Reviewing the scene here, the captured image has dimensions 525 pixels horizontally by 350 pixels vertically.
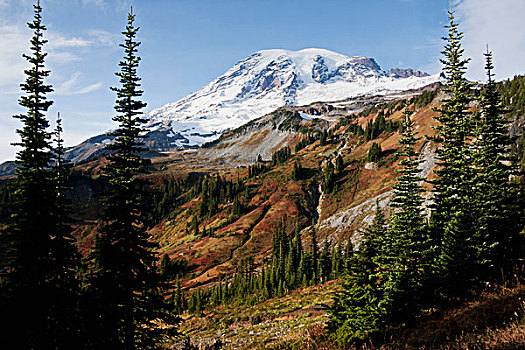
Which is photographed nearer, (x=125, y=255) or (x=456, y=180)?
(x=125, y=255)

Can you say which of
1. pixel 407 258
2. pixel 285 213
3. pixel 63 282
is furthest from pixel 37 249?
pixel 285 213

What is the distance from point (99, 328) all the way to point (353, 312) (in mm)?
14054

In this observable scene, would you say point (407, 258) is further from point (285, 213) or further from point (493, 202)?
point (285, 213)

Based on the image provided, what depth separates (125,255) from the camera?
17234 mm

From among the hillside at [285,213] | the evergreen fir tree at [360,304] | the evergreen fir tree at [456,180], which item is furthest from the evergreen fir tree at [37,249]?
the hillside at [285,213]

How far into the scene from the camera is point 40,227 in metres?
16.8

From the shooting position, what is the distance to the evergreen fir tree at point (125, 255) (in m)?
16.5

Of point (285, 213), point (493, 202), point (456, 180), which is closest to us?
point (493, 202)

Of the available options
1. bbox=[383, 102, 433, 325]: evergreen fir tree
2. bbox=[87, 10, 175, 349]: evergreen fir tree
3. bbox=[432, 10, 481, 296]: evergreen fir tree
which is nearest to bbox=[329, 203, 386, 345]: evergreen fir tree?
bbox=[383, 102, 433, 325]: evergreen fir tree

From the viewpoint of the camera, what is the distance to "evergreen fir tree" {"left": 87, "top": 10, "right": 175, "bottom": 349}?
1648cm

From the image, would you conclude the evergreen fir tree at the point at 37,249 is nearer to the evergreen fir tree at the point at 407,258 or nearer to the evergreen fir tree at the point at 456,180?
the evergreen fir tree at the point at 407,258

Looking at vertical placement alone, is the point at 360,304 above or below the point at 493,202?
below

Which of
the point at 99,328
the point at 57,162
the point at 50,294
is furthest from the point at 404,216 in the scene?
the point at 57,162

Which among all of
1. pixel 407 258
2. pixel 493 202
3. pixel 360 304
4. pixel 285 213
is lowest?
pixel 285 213
